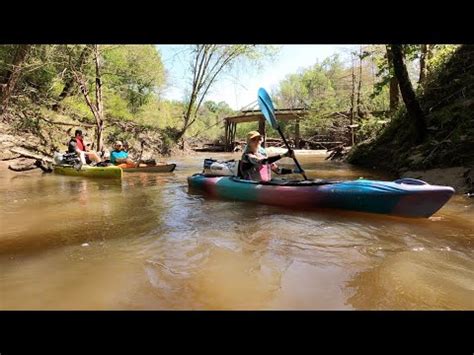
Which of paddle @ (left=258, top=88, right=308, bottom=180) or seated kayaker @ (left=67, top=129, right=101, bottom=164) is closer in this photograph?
→ paddle @ (left=258, top=88, right=308, bottom=180)

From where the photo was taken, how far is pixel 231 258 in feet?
12.4

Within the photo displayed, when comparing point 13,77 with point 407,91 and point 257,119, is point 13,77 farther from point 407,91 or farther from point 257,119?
point 257,119

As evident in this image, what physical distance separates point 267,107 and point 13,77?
13743 millimetres

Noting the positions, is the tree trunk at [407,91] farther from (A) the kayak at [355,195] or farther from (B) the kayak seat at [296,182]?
(A) the kayak at [355,195]

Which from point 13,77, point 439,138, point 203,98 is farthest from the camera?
point 203,98

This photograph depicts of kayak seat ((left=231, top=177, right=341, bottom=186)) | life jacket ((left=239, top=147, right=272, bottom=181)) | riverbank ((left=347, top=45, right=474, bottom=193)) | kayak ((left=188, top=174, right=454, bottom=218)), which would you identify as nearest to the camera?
kayak ((left=188, top=174, right=454, bottom=218))

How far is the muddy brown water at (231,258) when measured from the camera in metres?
2.79

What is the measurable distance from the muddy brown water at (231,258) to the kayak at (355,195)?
0.15 meters

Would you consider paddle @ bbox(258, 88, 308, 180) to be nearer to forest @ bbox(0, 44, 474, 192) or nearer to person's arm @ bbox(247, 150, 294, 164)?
person's arm @ bbox(247, 150, 294, 164)

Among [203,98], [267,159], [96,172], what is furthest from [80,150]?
[203,98]

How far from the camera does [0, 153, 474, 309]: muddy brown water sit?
2791mm

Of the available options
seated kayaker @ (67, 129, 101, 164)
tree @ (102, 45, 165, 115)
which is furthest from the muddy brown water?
tree @ (102, 45, 165, 115)

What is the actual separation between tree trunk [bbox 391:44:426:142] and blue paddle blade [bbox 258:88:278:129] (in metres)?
3.52
